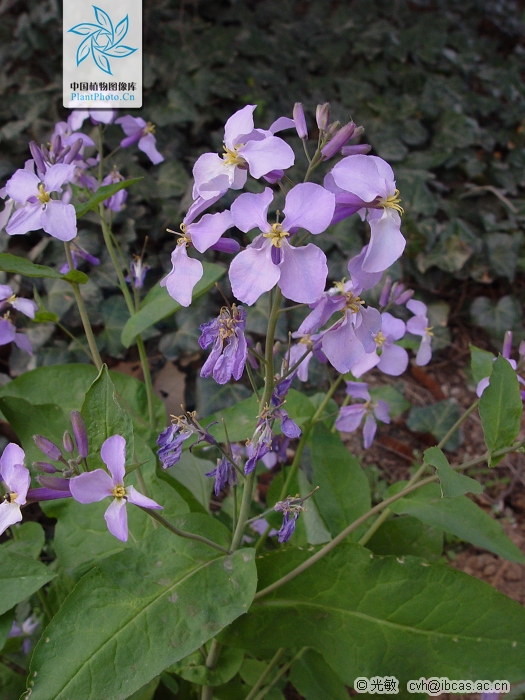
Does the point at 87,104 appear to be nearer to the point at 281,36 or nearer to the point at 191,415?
the point at 191,415

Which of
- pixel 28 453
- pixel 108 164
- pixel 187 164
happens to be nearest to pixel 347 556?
pixel 28 453

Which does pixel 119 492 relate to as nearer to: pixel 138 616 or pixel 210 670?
pixel 138 616

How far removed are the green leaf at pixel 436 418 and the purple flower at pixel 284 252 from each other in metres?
1.88

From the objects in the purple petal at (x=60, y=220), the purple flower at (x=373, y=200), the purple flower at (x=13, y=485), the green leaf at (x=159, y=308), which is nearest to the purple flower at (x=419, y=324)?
the green leaf at (x=159, y=308)

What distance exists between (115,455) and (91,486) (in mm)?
59

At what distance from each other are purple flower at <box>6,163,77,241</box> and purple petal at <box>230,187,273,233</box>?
43cm

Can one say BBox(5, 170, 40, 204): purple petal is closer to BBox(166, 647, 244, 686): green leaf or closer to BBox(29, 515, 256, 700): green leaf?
BBox(29, 515, 256, 700): green leaf

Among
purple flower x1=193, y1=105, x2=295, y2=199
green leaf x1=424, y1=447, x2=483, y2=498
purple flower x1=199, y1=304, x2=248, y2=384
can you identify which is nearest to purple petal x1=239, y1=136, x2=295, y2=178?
purple flower x1=193, y1=105, x2=295, y2=199

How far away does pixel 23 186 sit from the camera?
3.94ft

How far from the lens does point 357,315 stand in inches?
38.4

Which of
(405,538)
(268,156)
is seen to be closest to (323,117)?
(268,156)

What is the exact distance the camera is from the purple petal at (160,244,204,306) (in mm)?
967

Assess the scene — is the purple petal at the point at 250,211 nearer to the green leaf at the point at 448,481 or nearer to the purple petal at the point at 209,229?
the purple petal at the point at 209,229

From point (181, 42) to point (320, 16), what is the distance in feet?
3.36
